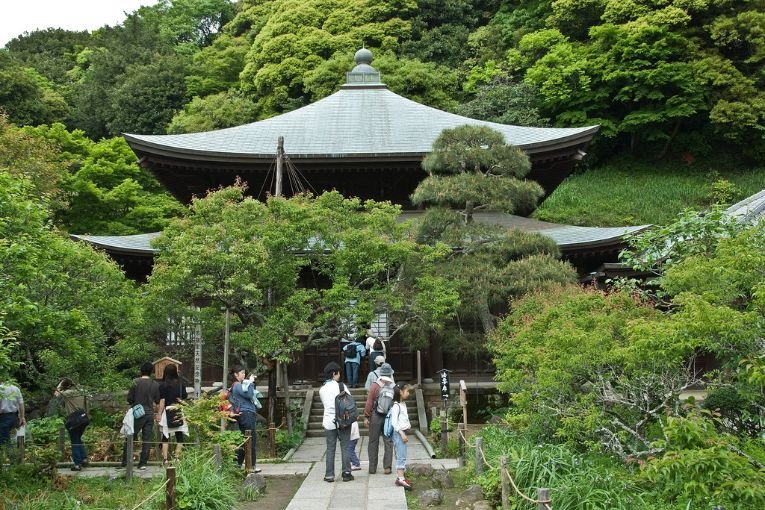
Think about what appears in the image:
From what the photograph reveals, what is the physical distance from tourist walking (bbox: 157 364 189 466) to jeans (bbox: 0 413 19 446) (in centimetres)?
222

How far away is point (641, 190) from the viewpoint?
41594 millimetres

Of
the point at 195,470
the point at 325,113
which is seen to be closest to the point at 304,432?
the point at 195,470

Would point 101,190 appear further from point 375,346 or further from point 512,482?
point 512,482

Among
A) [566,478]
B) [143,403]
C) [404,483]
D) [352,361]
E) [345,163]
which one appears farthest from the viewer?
[345,163]

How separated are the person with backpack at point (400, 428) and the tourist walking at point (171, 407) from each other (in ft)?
11.4

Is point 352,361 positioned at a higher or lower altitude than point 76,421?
lower

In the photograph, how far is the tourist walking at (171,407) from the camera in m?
12.5

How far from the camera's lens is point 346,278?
15.6 meters

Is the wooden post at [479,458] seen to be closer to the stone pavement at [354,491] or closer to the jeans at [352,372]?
the stone pavement at [354,491]

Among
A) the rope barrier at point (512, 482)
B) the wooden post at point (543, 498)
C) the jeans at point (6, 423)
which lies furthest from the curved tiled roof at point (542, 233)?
the wooden post at point (543, 498)

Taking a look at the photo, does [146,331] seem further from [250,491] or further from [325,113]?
[325,113]

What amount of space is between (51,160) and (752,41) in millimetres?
34674

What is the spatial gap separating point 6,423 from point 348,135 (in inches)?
550

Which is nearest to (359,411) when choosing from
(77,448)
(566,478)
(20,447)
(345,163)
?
(77,448)
